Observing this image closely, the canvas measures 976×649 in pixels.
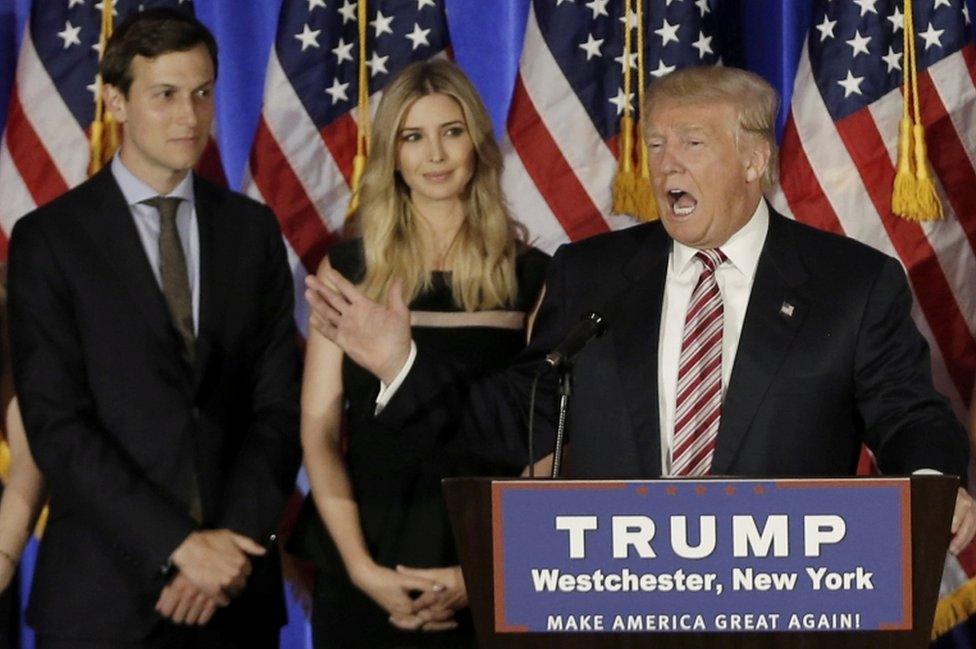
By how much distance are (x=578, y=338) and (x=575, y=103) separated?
1.75 m

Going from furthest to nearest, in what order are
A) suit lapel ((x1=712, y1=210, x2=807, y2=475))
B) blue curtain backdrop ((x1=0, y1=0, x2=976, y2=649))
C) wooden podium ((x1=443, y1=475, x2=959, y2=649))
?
blue curtain backdrop ((x1=0, y1=0, x2=976, y2=649)), suit lapel ((x1=712, y1=210, x2=807, y2=475)), wooden podium ((x1=443, y1=475, x2=959, y2=649))

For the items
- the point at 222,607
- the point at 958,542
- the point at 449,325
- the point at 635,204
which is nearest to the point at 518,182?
the point at 635,204

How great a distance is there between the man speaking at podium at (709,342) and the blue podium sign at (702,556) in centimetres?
42

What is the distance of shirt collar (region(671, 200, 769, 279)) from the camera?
2.68 m

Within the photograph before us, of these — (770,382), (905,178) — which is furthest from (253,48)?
(770,382)

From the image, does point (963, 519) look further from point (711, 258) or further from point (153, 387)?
point (153, 387)

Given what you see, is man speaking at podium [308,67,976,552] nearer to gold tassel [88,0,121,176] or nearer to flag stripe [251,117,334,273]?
flag stripe [251,117,334,273]

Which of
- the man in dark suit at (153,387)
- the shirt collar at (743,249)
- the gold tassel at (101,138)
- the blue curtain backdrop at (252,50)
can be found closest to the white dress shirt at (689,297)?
the shirt collar at (743,249)

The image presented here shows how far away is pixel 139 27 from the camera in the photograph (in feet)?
10.9

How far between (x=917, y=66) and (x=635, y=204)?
2.51 feet

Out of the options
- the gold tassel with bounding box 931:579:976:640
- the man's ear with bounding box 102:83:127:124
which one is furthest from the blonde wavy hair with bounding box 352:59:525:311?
the gold tassel with bounding box 931:579:976:640

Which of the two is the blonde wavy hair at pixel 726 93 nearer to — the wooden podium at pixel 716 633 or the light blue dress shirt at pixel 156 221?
the wooden podium at pixel 716 633

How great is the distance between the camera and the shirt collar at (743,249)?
2678 mm

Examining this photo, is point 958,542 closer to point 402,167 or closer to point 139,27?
point 402,167
